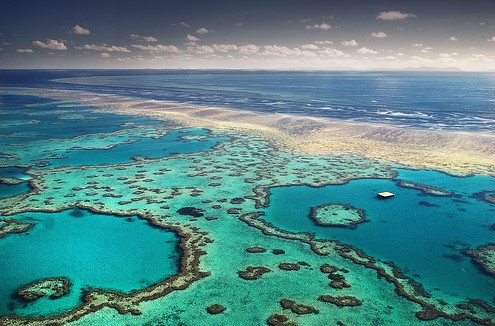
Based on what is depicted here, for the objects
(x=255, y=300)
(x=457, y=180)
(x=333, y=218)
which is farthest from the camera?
(x=457, y=180)

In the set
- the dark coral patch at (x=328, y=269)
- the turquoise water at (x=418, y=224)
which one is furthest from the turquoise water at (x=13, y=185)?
the dark coral patch at (x=328, y=269)

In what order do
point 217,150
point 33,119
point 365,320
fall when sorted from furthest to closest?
point 33,119
point 217,150
point 365,320

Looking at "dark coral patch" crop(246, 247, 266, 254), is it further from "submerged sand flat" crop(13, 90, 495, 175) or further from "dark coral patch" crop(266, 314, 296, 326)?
"submerged sand flat" crop(13, 90, 495, 175)

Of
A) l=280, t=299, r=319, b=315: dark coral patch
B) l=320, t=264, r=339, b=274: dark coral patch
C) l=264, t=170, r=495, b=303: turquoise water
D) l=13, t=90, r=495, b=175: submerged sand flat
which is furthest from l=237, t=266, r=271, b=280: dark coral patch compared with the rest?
l=13, t=90, r=495, b=175: submerged sand flat

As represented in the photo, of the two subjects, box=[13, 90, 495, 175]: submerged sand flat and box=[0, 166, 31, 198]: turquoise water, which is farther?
box=[13, 90, 495, 175]: submerged sand flat

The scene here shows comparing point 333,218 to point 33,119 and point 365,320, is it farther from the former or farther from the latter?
point 33,119

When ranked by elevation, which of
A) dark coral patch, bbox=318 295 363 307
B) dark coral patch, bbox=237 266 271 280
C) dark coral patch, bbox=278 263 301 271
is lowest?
dark coral patch, bbox=237 266 271 280

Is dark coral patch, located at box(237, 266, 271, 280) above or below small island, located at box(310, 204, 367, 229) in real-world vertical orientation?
below

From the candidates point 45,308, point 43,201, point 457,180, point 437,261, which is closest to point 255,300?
point 45,308
